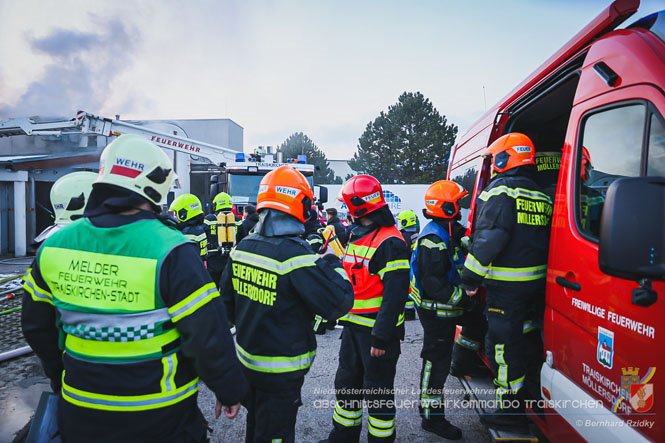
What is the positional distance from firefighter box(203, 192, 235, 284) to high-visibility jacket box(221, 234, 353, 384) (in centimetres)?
436

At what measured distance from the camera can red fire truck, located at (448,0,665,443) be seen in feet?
4.47

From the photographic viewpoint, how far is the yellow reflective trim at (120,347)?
161cm

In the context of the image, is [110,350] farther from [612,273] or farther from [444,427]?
[444,427]

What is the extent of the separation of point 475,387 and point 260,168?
25.3ft

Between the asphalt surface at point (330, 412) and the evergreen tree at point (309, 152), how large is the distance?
1443 inches

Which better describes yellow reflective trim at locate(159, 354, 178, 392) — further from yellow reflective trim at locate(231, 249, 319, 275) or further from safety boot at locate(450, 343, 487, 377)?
safety boot at locate(450, 343, 487, 377)

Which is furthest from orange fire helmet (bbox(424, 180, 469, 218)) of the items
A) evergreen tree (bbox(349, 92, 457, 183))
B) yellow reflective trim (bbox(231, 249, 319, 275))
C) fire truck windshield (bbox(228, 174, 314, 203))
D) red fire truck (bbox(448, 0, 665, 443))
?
evergreen tree (bbox(349, 92, 457, 183))

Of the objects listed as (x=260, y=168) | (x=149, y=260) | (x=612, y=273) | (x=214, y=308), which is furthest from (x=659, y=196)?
(x=260, y=168)

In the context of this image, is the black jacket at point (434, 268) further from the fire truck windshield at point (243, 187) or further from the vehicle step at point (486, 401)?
the fire truck windshield at point (243, 187)

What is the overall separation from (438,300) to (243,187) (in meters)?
7.37

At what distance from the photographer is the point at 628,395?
5.41 ft

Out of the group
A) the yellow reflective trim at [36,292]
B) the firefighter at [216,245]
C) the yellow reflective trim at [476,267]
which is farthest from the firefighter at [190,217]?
the yellow reflective trim at [476,267]

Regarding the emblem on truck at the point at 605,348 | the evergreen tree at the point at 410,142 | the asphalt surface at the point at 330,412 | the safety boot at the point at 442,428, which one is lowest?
the asphalt surface at the point at 330,412

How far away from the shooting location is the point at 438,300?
130 inches
